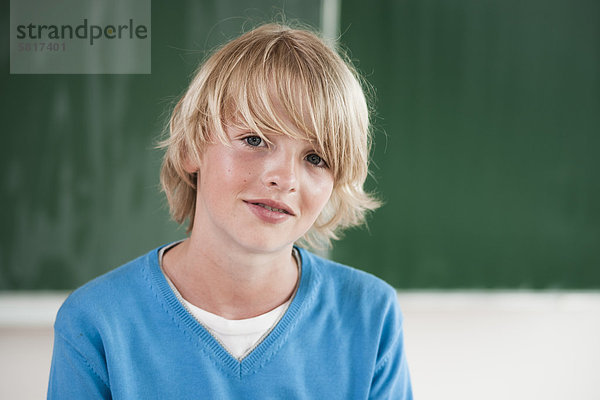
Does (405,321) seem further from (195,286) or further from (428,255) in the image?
A: (195,286)

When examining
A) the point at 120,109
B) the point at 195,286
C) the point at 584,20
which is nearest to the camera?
the point at 195,286

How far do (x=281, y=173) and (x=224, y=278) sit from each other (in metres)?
0.25

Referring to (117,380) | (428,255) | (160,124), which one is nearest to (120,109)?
(160,124)

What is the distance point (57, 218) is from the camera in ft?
5.18

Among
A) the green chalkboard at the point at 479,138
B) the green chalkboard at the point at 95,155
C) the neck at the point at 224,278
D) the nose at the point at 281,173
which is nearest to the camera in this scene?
the nose at the point at 281,173

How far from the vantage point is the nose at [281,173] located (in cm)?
94

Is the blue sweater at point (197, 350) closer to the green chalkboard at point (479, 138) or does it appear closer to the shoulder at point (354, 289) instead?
the shoulder at point (354, 289)

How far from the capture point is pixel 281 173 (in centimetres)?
94

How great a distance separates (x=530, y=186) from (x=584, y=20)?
21.9 inches

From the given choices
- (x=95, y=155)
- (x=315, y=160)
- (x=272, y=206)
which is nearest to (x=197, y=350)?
(x=272, y=206)

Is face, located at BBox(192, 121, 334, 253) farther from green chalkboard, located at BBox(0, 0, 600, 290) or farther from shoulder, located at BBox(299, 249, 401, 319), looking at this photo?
green chalkboard, located at BBox(0, 0, 600, 290)

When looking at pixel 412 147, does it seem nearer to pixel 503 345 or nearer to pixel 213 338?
pixel 503 345

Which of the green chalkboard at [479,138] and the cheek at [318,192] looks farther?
the green chalkboard at [479,138]

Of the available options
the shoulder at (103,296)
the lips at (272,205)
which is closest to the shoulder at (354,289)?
the lips at (272,205)
